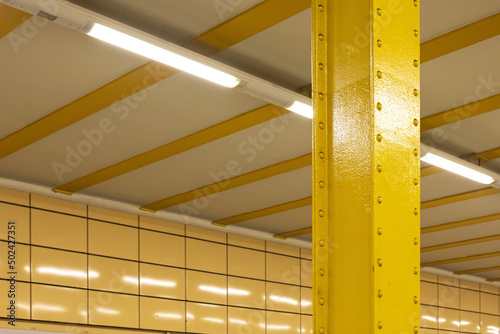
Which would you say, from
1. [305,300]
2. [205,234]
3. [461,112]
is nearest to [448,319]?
[305,300]

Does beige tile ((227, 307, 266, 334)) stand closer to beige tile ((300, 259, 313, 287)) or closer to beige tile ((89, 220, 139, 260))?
beige tile ((300, 259, 313, 287))

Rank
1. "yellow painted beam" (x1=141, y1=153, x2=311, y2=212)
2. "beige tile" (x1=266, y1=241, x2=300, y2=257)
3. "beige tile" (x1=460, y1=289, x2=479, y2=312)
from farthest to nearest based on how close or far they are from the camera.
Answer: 1. "beige tile" (x1=460, y1=289, x2=479, y2=312)
2. "beige tile" (x1=266, y1=241, x2=300, y2=257)
3. "yellow painted beam" (x1=141, y1=153, x2=311, y2=212)

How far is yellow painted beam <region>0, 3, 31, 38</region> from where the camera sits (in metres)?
6.01

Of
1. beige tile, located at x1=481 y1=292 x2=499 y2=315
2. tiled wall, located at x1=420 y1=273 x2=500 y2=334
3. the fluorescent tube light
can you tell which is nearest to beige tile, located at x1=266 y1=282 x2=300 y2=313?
tiled wall, located at x1=420 y1=273 x2=500 y2=334

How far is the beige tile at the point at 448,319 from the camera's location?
60.3 feet

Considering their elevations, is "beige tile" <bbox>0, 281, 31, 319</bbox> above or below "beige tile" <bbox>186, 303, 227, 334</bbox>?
above

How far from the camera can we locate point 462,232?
48.0 ft

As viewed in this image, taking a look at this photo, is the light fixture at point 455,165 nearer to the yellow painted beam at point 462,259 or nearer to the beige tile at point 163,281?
the beige tile at point 163,281

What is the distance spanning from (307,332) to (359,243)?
12783mm

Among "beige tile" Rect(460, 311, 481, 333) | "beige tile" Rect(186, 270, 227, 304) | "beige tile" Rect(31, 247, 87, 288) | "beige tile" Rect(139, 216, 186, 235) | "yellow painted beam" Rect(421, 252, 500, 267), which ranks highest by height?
"beige tile" Rect(139, 216, 186, 235)

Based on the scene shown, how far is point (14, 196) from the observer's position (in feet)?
35.2

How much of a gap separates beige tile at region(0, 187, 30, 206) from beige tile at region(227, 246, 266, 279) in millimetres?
4683

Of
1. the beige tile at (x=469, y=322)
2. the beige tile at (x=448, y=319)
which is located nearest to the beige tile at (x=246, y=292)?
the beige tile at (x=448, y=319)

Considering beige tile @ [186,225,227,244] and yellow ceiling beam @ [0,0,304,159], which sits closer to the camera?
yellow ceiling beam @ [0,0,304,159]
